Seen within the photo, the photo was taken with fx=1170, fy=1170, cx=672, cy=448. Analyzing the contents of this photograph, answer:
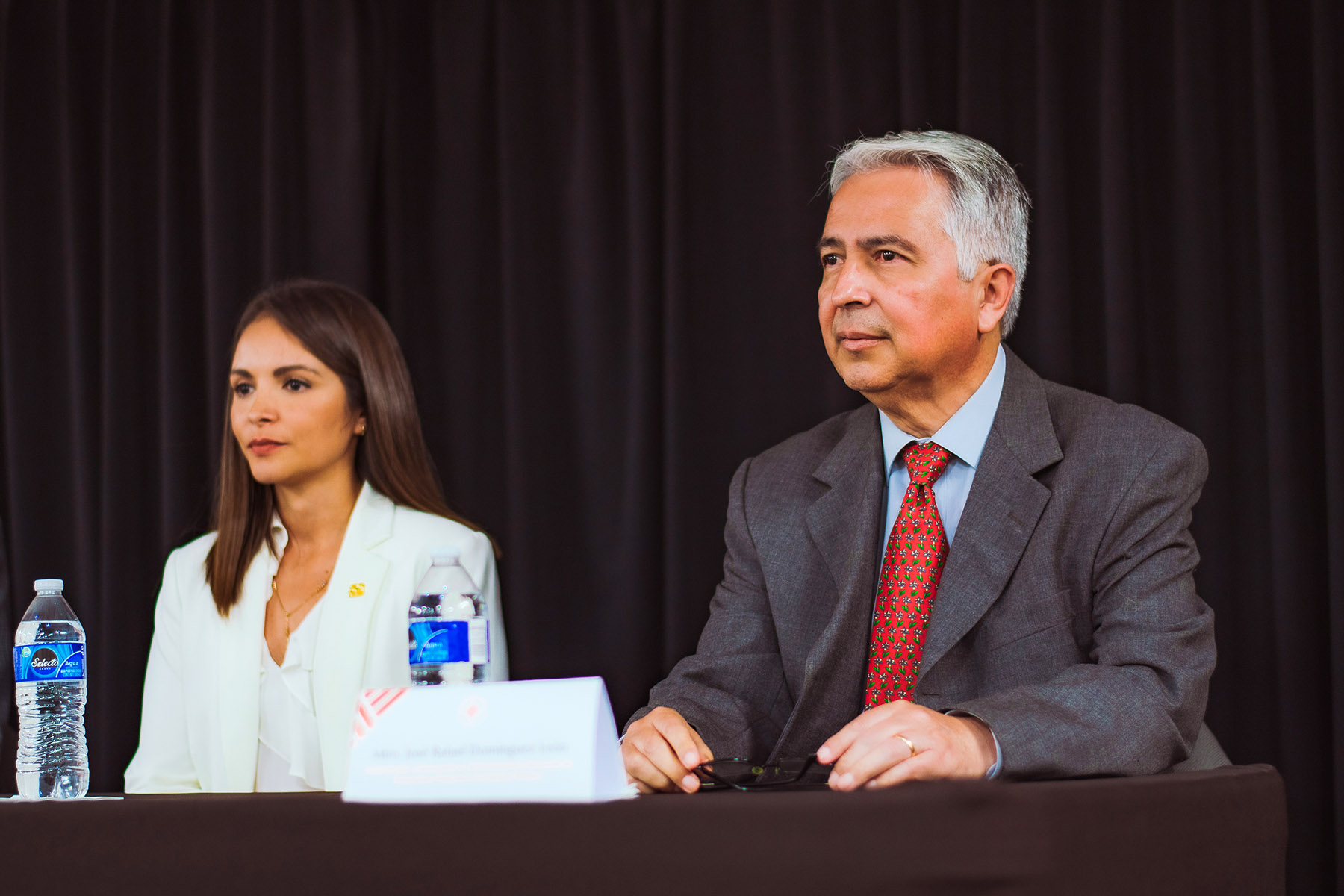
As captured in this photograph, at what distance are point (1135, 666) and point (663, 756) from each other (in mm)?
604

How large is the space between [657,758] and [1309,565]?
1.66 meters

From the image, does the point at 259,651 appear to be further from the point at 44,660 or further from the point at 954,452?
the point at 954,452

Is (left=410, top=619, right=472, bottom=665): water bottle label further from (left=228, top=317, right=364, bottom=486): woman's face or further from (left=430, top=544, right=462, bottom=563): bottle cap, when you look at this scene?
(left=228, top=317, right=364, bottom=486): woman's face

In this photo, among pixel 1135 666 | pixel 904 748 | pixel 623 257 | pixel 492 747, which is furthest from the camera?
pixel 623 257

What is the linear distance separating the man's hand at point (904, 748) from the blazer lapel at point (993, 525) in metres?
0.43

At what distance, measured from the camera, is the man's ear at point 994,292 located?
Answer: 76.7 inches

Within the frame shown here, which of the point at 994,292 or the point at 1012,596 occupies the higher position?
the point at 994,292

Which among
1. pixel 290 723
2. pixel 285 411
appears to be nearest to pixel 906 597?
pixel 290 723

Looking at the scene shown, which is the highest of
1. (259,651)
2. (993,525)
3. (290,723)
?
(993,525)

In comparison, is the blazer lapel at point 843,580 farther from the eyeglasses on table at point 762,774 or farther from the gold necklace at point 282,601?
the gold necklace at point 282,601

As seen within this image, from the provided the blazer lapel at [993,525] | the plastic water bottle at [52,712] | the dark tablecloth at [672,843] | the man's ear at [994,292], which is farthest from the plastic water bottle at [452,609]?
the man's ear at [994,292]

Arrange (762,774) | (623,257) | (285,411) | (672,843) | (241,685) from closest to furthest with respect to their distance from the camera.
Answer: (672,843) → (762,774) → (241,685) → (285,411) → (623,257)

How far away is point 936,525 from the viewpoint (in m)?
1.81

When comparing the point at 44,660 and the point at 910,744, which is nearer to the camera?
the point at 910,744
